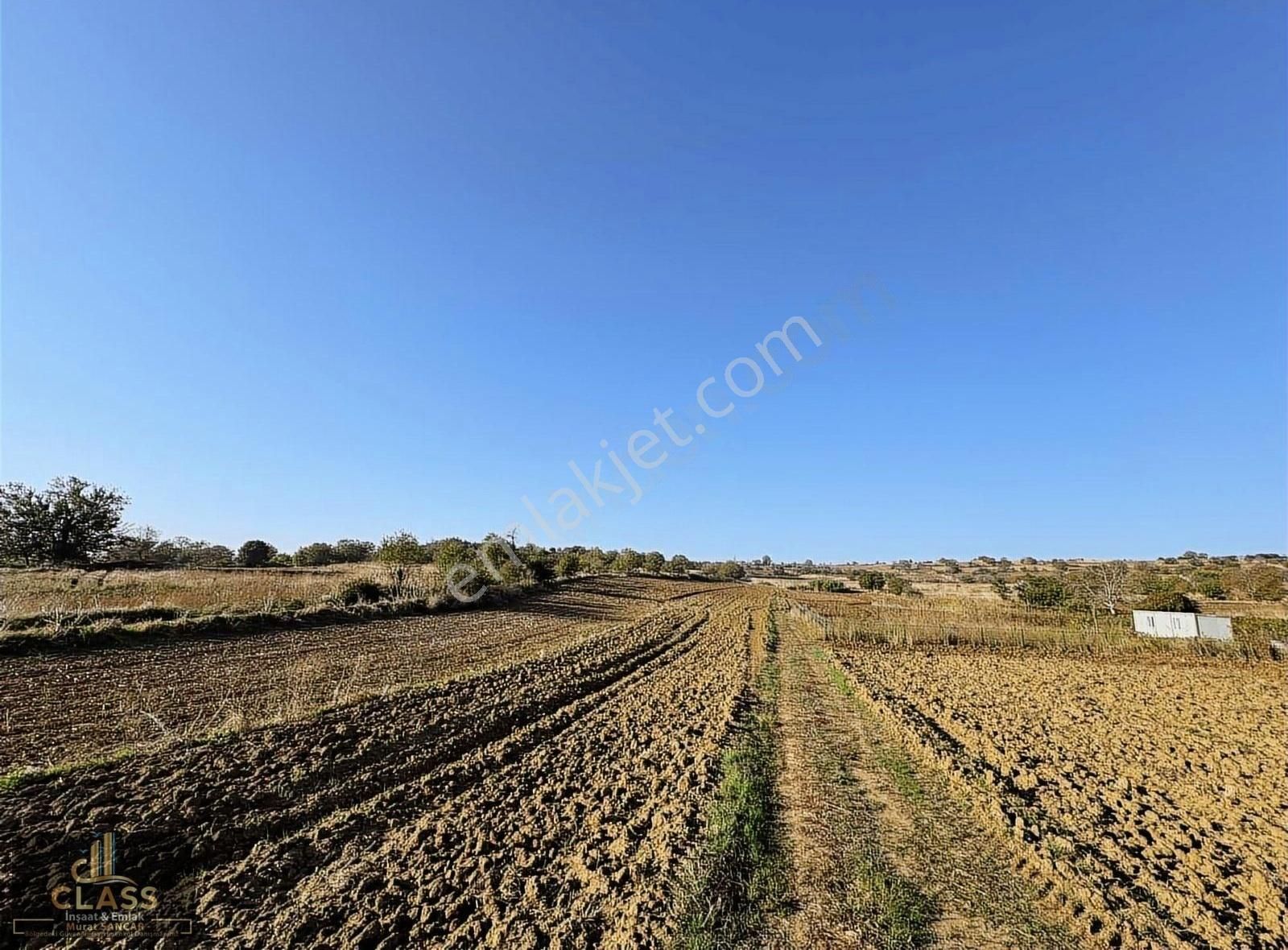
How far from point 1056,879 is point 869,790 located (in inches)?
95.1

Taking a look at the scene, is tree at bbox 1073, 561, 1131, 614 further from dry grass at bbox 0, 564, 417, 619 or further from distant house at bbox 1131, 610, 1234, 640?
dry grass at bbox 0, 564, 417, 619

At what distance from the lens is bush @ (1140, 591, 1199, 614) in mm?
28859

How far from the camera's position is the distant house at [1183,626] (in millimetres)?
23000

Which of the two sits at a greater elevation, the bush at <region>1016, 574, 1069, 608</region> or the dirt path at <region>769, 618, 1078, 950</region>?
the bush at <region>1016, 574, 1069, 608</region>

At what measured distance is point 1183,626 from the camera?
78.0 ft

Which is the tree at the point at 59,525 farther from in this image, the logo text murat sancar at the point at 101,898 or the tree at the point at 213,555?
the logo text murat sancar at the point at 101,898

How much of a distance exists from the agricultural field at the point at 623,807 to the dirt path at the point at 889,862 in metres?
0.03

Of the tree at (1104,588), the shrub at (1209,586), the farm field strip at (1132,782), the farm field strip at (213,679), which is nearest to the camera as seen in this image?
the farm field strip at (1132,782)

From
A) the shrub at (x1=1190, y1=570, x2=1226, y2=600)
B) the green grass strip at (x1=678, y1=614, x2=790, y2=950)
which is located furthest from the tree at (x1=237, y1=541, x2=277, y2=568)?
the shrub at (x1=1190, y1=570, x2=1226, y2=600)

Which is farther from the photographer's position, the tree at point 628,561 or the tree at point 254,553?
the tree at point 628,561

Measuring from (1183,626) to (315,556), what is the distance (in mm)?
66954

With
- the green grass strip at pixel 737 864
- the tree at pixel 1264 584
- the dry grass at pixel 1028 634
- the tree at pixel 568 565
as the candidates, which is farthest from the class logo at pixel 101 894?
the tree at pixel 1264 584

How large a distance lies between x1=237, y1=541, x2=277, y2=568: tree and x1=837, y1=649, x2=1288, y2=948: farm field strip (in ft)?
205

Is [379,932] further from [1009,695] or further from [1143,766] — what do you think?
[1009,695]
